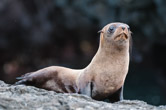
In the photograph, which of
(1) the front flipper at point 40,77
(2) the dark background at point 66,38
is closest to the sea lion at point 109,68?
(1) the front flipper at point 40,77

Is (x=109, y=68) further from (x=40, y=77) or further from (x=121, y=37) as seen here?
(x=40, y=77)

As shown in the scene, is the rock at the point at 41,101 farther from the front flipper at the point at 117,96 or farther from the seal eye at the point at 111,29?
the seal eye at the point at 111,29

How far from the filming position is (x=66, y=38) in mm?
19703

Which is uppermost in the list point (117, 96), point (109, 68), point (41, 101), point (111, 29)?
point (111, 29)

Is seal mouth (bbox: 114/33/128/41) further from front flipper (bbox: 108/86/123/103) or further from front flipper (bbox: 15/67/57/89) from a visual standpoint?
front flipper (bbox: 15/67/57/89)

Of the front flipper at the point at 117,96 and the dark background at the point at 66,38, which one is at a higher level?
the dark background at the point at 66,38

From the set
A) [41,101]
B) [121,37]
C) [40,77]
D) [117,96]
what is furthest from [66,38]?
[41,101]

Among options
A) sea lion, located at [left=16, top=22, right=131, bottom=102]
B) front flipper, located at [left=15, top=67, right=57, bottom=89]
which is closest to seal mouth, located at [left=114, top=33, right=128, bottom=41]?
sea lion, located at [left=16, top=22, right=131, bottom=102]

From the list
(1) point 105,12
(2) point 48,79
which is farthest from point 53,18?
(2) point 48,79

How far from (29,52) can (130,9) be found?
7.14 metres

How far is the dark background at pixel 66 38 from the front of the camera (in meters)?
15.3

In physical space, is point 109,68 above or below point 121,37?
below

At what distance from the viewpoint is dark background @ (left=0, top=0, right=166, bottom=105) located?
1530 centimetres

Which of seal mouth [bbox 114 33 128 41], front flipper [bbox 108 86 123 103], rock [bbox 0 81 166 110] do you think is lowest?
front flipper [bbox 108 86 123 103]
